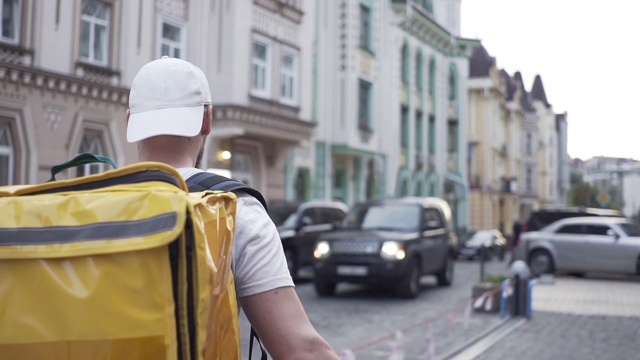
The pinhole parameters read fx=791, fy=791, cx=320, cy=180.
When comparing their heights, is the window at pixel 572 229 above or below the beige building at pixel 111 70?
below

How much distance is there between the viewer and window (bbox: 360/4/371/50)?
1088 inches

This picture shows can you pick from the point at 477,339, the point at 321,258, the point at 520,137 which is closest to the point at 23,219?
the point at 477,339

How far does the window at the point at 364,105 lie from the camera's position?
2744cm

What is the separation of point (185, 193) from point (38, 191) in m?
0.33

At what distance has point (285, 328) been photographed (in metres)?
1.67

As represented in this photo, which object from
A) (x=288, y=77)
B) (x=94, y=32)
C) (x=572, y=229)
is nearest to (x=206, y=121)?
(x=94, y=32)

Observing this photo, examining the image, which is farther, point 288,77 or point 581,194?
point 581,194

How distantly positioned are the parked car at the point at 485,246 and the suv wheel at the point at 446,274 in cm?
1314

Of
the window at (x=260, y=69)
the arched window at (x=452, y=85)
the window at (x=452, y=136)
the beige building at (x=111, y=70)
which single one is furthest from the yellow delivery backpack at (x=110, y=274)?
the window at (x=452, y=136)

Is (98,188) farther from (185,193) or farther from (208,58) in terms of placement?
(208,58)

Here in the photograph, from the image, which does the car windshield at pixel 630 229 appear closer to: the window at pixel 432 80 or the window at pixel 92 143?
the window at pixel 92 143

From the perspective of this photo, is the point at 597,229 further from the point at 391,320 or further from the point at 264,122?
the point at 391,320

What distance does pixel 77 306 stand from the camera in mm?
1385

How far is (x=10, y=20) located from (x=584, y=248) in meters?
14.8
